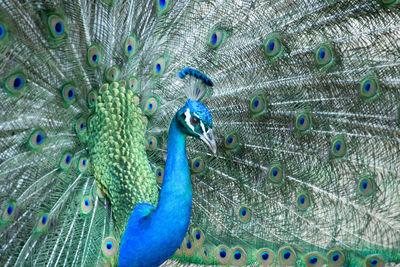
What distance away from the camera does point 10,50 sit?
1812 millimetres

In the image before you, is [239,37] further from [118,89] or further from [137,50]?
[118,89]

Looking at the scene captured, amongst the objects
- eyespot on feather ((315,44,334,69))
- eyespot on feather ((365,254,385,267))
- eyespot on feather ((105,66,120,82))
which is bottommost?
eyespot on feather ((365,254,385,267))

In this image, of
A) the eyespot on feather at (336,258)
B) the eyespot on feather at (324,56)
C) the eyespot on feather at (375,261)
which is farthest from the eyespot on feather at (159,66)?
the eyespot on feather at (375,261)

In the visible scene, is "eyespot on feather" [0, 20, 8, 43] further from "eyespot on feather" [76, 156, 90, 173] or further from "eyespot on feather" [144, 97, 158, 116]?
"eyespot on feather" [144, 97, 158, 116]

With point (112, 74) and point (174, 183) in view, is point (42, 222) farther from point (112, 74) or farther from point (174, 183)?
point (112, 74)

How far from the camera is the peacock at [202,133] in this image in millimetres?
2021

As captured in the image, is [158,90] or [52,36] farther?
[158,90]

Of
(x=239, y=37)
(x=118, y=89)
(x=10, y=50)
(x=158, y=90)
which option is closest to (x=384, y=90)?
(x=239, y=37)

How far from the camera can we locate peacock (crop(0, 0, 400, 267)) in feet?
6.63

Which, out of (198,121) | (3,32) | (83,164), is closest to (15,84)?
(3,32)

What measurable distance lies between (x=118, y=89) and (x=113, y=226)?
0.69 metres

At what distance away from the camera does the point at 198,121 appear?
1.92 metres

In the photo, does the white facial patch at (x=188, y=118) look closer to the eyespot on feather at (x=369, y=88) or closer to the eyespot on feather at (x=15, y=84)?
the eyespot on feather at (x=15, y=84)

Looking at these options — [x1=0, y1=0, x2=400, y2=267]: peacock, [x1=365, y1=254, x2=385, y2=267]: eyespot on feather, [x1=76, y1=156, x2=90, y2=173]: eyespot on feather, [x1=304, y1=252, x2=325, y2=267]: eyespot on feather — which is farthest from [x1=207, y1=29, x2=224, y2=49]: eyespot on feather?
[x1=365, y1=254, x2=385, y2=267]: eyespot on feather
